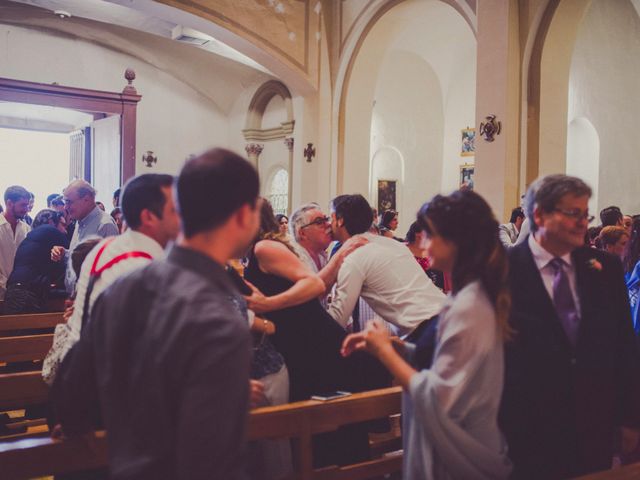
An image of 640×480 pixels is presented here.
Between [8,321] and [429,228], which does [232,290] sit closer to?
[429,228]

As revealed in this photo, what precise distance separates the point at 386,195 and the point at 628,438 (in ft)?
41.7

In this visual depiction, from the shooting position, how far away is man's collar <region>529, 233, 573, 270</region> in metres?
2.29

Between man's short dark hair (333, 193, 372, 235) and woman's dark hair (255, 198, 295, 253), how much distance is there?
56 cm

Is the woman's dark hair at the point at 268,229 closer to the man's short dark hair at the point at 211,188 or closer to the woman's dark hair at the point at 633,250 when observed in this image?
the man's short dark hair at the point at 211,188

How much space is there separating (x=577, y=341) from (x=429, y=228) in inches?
29.0

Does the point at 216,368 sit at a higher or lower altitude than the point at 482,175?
lower

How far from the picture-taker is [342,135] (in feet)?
35.5

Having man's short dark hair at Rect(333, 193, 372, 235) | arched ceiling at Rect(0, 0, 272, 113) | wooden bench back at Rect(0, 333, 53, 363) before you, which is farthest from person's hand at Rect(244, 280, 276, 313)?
arched ceiling at Rect(0, 0, 272, 113)

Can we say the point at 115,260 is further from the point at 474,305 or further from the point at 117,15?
the point at 117,15

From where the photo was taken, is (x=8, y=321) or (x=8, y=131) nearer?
(x=8, y=321)

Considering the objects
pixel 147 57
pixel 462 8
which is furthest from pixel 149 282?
pixel 147 57

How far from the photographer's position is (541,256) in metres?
2.30

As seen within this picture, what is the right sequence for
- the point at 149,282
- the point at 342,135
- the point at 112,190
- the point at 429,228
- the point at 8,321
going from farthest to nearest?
the point at 342,135
the point at 112,190
the point at 8,321
the point at 429,228
the point at 149,282

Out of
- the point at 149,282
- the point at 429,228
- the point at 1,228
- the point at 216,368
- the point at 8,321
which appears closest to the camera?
the point at 216,368
